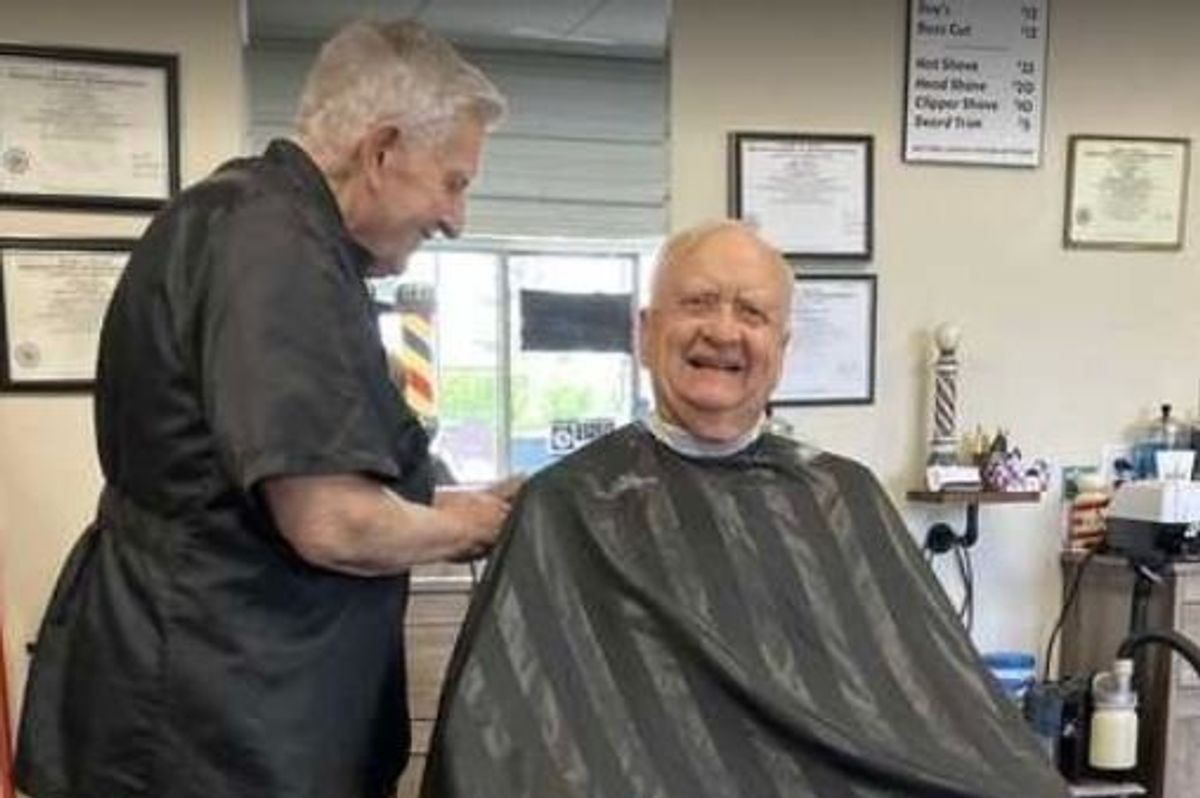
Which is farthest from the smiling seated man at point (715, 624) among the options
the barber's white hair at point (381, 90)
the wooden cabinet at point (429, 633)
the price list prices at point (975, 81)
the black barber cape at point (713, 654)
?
the price list prices at point (975, 81)

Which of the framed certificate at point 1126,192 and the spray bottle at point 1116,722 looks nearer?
the spray bottle at point 1116,722

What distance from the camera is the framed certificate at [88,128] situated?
2615mm

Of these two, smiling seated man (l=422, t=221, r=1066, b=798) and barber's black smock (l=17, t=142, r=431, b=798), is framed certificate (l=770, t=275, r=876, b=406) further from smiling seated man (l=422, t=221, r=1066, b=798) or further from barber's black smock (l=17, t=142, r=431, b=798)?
barber's black smock (l=17, t=142, r=431, b=798)

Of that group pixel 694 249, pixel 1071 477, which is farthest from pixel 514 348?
pixel 694 249

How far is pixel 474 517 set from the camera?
1.61 m

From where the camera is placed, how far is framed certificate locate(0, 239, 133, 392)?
2635 mm

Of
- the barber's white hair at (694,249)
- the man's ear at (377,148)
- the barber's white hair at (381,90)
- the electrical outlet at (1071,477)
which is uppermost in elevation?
the barber's white hair at (381,90)

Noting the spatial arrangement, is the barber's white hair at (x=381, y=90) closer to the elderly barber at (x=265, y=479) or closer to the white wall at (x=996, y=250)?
the elderly barber at (x=265, y=479)

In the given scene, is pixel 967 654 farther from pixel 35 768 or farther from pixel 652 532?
pixel 35 768

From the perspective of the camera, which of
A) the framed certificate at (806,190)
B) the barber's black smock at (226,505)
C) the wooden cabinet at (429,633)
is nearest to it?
the barber's black smock at (226,505)

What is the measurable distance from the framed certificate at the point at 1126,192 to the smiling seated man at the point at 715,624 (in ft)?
5.21

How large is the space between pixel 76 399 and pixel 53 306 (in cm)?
19

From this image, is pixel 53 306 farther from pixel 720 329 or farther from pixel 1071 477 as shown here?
pixel 1071 477

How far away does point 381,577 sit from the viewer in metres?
1.50
